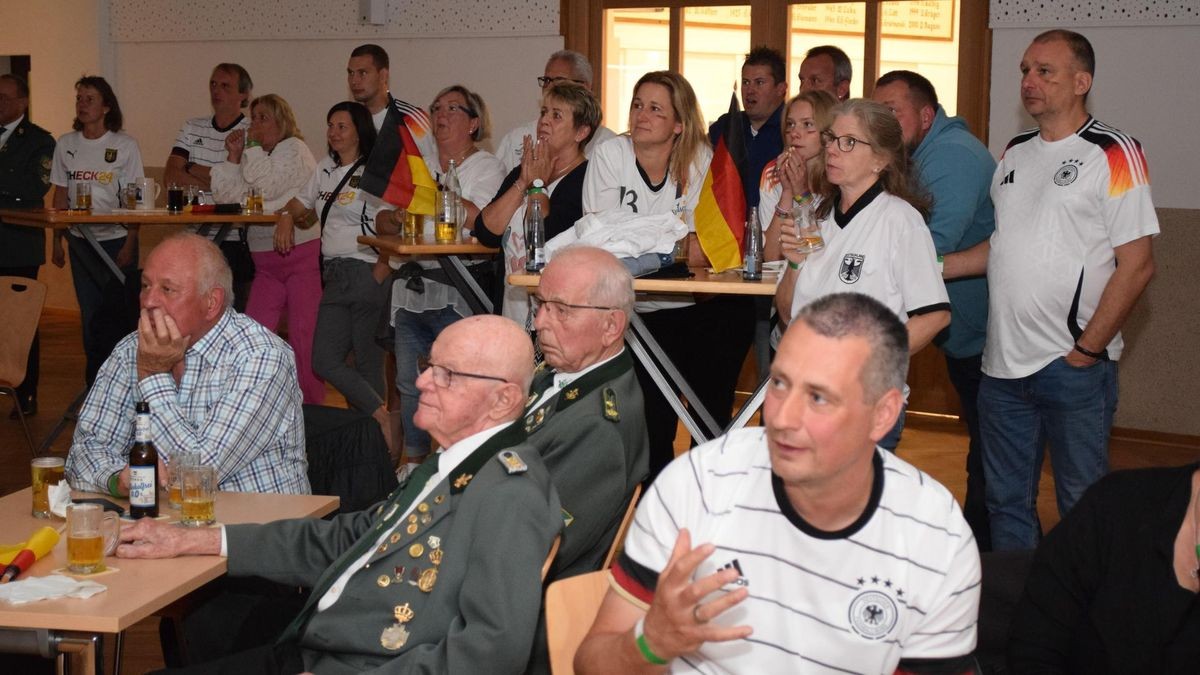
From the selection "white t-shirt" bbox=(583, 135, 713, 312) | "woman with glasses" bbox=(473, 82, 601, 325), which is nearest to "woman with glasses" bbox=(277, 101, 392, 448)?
"woman with glasses" bbox=(473, 82, 601, 325)

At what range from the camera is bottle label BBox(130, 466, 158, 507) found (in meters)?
2.81

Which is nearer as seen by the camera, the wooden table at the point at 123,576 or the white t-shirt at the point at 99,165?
the wooden table at the point at 123,576

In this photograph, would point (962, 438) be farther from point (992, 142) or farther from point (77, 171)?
point (77, 171)

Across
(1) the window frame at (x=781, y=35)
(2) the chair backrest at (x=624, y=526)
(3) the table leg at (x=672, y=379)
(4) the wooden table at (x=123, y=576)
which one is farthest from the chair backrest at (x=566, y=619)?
(1) the window frame at (x=781, y=35)

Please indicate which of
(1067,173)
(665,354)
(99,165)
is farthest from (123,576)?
(99,165)

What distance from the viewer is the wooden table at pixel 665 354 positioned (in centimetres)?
404

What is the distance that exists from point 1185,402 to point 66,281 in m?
8.35

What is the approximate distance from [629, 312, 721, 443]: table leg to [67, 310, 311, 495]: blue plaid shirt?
136 centimetres

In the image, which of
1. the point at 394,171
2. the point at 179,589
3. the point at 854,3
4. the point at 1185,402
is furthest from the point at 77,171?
the point at 1185,402

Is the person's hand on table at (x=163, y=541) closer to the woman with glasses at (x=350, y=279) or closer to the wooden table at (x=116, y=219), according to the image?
the woman with glasses at (x=350, y=279)

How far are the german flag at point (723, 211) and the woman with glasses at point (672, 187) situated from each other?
0.53 feet

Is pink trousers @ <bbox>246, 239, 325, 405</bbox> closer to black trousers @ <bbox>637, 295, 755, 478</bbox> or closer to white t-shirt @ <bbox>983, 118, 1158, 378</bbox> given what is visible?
black trousers @ <bbox>637, 295, 755, 478</bbox>

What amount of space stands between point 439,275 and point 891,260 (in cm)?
240

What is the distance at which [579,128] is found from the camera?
202 inches
